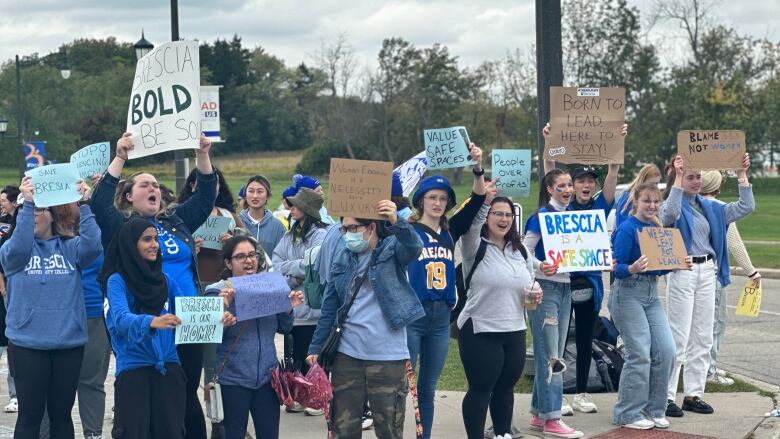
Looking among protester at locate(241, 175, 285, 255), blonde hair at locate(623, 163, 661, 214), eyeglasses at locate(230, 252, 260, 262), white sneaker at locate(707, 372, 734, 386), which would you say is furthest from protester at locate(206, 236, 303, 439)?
white sneaker at locate(707, 372, 734, 386)

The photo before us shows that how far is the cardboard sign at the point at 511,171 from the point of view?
325 inches

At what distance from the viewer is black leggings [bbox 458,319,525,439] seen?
7.09 m

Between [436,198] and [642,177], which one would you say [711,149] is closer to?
→ [642,177]

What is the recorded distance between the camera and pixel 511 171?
829 cm

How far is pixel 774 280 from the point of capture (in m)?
18.7

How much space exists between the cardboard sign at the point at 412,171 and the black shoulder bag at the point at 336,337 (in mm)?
2025

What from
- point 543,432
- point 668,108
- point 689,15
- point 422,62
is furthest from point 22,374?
point 422,62

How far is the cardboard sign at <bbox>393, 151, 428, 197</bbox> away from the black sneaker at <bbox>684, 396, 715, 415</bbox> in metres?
2.60

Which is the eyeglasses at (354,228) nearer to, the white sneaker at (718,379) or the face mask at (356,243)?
the face mask at (356,243)

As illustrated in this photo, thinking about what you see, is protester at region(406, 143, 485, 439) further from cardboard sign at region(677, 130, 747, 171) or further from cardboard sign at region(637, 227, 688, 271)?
cardboard sign at region(677, 130, 747, 171)

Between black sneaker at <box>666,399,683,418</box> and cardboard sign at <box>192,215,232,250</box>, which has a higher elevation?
cardboard sign at <box>192,215,232,250</box>

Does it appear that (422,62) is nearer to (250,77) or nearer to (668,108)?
(668,108)

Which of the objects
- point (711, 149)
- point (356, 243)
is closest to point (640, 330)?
point (711, 149)

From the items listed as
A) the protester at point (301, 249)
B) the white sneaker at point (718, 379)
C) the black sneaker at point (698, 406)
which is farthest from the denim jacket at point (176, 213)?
the white sneaker at point (718, 379)
